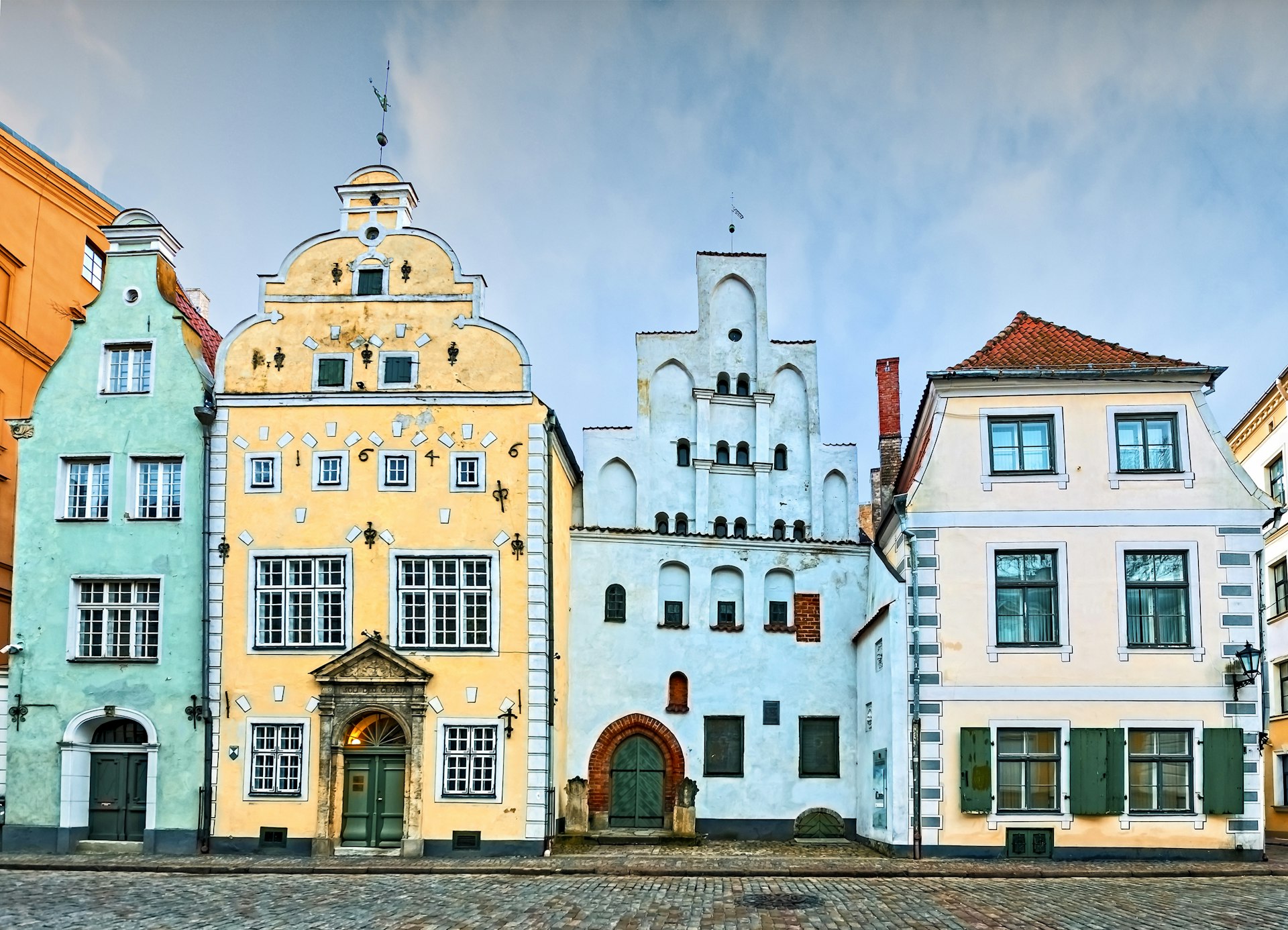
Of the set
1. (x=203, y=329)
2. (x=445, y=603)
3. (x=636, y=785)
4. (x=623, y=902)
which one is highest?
(x=203, y=329)

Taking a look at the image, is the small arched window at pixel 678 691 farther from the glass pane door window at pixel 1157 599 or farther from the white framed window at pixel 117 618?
the white framed window at pixel 117 618

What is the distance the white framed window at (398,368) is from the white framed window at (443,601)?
3753 mm

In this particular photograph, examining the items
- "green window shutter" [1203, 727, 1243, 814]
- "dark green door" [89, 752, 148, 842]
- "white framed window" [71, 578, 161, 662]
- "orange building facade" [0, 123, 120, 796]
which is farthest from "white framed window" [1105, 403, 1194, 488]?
"orange building facade" [0, 123, 120, 796]

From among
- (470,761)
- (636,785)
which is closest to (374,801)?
(470,761)

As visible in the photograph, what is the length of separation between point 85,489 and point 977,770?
763 inches

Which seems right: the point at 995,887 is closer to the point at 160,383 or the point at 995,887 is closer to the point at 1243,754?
the point at 1243,754

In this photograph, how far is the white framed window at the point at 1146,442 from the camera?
26000 mm

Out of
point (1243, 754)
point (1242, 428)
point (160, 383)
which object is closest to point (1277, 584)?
point (1242, 428)

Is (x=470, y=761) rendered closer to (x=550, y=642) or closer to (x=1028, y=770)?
(x=550, y=642)

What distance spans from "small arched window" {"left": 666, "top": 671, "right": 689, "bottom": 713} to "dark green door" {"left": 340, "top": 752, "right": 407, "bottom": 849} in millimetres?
6703

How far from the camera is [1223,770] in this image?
81.1ft

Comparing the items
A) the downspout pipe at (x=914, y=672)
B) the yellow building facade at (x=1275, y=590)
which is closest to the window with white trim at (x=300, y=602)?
the downspout pipe at (x=914, y=672)

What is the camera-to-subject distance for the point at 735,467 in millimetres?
38938

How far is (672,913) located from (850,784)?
12.9 metres
